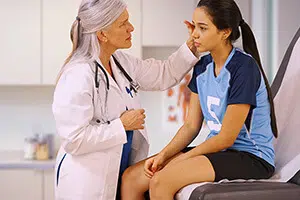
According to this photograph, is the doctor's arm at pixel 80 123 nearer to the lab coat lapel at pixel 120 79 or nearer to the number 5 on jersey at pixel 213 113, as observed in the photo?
the lab coat lapel at pixel 120 79

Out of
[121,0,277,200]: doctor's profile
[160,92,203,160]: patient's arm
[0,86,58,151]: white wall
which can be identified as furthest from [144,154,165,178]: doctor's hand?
[0,86,58,151]: white wall

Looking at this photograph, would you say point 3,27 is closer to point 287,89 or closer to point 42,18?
point 42,18

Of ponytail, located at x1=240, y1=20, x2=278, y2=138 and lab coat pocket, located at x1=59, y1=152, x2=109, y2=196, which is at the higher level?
ponytail, located at x1=240, y1=20, x2=278, y2=138

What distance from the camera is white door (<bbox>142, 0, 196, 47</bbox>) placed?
11.9 feet

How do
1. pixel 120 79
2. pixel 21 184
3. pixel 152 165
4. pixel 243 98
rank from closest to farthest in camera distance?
pixel 243 98 → pixel 152 165 → pixel 120 79 → pixel 21 184

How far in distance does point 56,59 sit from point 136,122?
67.2 inches

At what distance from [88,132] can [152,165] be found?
0.27 metres

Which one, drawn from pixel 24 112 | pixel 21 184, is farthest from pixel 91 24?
pixel 24 112

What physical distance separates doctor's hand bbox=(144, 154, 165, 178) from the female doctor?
5.4 inches

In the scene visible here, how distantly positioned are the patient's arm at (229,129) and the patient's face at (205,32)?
0.80 ft

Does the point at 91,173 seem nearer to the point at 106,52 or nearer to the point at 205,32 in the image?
the point at 106,52

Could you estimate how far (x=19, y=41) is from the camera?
142 inches

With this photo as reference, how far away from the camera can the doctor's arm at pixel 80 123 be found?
199 cm

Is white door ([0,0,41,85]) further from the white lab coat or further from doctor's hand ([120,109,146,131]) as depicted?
doctor's hand ([120,109,146,131])
